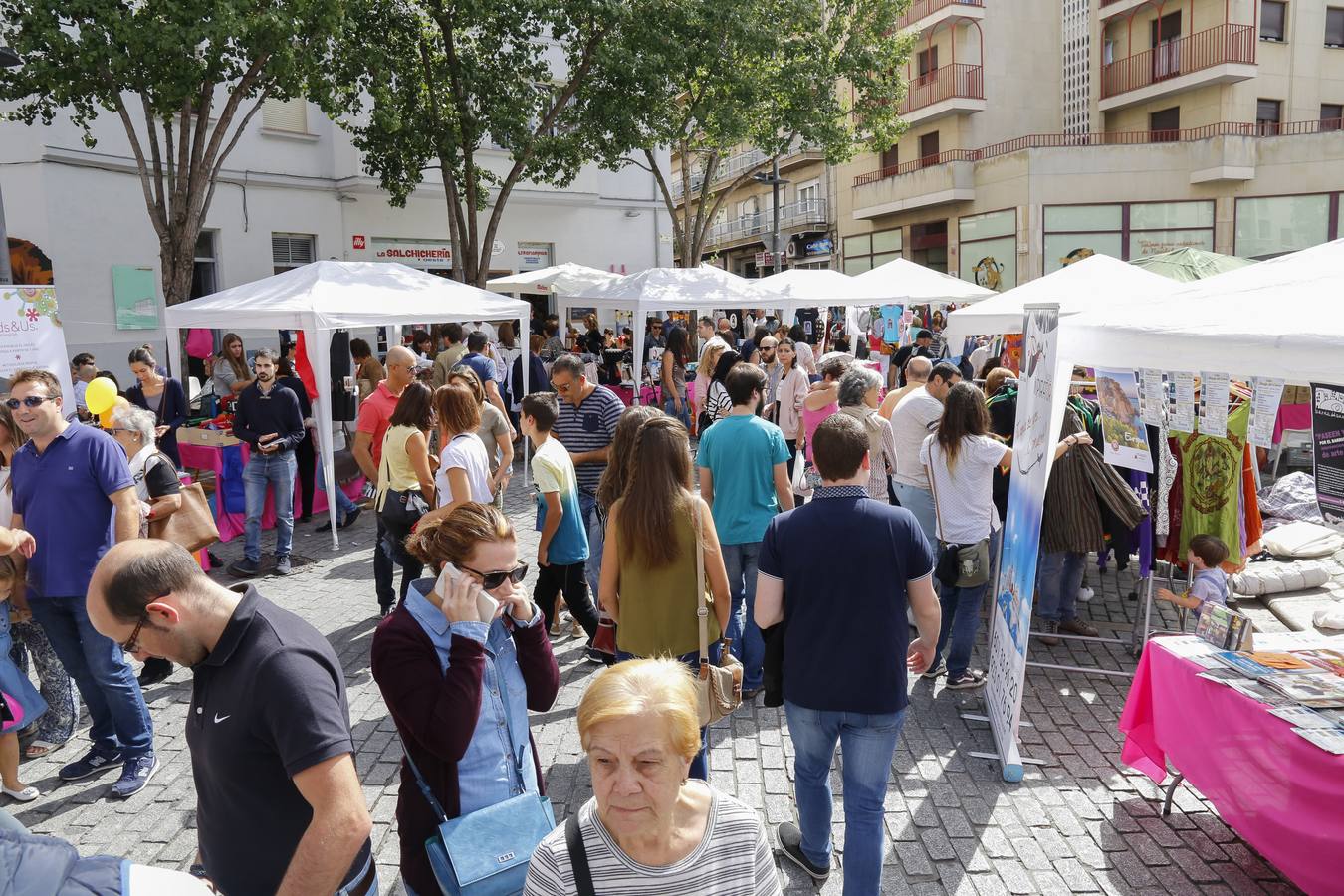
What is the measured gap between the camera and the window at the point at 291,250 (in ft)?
63.4

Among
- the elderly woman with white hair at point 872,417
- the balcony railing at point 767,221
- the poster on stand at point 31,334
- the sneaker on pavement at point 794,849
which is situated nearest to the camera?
the sneaker on pavement at point 794,849

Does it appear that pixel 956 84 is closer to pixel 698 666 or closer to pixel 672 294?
pixel 672 294

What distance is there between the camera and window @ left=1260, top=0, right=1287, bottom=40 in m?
28.2

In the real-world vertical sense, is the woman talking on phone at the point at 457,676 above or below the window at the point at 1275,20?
below

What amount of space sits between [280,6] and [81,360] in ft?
17.4

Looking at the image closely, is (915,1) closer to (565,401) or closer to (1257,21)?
(1257,21)

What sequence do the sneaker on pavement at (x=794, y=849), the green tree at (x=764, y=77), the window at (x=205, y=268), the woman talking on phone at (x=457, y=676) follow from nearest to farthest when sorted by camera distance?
the woman talking on phone at (x=457, y=676) → the sneaker on pavement at (x=794, y=849) → the green tree at (x=764, y=77) → the window at (x=205, y=268)

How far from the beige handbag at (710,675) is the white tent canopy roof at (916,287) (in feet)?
36.0

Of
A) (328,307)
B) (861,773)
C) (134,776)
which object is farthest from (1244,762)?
(328,307)

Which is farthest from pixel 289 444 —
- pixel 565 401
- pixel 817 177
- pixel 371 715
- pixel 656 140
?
pixel 817 177

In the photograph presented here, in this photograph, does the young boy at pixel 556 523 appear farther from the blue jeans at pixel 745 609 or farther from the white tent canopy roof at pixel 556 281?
the white tent canopy roof at pixel 556 281

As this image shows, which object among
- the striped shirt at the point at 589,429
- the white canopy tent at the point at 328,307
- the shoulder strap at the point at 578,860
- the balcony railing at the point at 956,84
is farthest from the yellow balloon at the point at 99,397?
the balcony railing at the point at 956,84

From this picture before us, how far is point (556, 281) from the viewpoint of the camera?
55.5ft

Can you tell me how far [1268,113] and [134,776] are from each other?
112 feet
